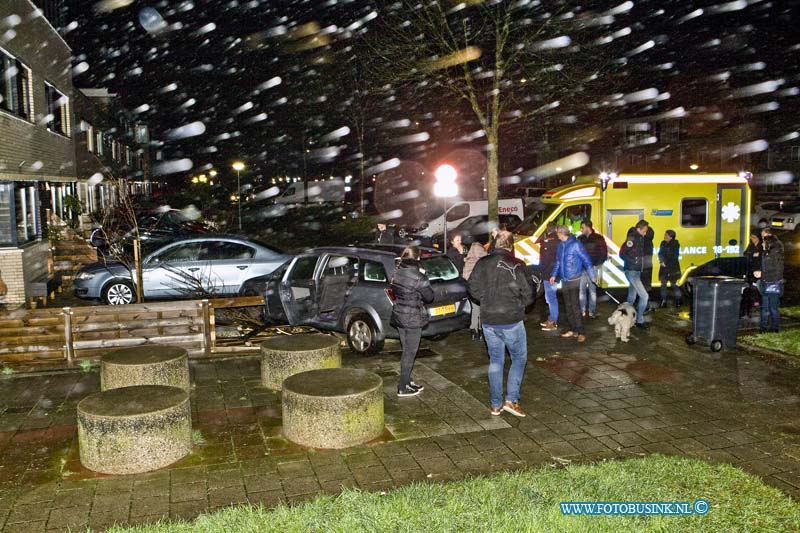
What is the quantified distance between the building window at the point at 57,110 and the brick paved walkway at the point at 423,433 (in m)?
14.2

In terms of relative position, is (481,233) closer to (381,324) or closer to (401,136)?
(381,324)

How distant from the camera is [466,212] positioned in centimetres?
2602

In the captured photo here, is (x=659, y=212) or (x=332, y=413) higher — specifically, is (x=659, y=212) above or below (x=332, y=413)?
above

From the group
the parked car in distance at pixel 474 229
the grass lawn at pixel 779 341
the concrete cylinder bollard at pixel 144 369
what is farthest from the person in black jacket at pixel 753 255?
the parked car in distance at pixel 474 229

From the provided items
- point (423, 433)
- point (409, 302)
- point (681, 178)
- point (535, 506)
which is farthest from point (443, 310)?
point (681, 178)

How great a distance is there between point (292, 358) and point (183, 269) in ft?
22.2

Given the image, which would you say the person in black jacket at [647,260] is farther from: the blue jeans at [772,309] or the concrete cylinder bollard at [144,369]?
the concrete cylinder bollard at [144,369]

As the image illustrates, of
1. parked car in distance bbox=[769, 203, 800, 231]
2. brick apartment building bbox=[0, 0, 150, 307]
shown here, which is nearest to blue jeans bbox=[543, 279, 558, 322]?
brick apartment building bbox=[0, 0, 150, 307]

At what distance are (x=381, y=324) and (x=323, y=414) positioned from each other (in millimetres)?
3324

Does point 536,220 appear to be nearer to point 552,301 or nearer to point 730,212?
point 552,301

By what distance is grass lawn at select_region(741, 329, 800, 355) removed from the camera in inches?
363

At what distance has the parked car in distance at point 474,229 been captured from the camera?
22.3 metres

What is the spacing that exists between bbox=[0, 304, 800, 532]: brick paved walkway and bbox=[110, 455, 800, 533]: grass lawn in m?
0.36

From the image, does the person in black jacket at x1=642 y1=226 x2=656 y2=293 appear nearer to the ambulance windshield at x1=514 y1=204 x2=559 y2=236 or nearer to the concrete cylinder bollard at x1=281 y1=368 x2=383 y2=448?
the ambulance windshield at x1=514 y1=204 x2=559 y2=236
